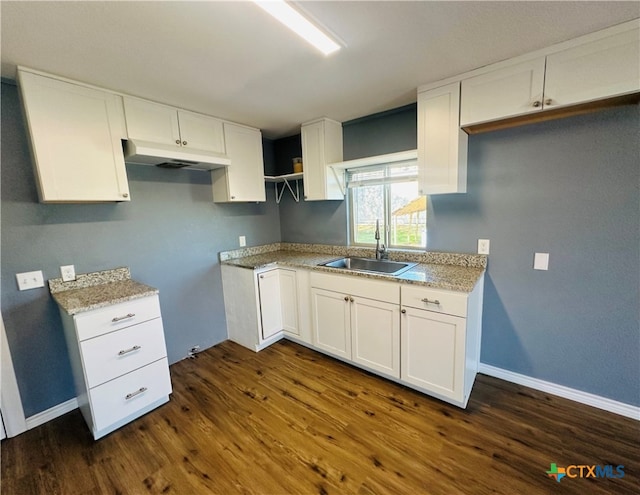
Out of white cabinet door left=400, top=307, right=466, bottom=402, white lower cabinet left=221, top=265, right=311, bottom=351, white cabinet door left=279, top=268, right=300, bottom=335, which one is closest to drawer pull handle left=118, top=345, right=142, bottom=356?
white lower cabinet left=221, top=265, right=311, bottom=351

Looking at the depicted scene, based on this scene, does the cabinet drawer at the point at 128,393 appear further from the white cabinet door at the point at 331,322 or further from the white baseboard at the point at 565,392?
the white baseboard at the point at 565,392

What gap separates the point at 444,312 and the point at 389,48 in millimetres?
1667

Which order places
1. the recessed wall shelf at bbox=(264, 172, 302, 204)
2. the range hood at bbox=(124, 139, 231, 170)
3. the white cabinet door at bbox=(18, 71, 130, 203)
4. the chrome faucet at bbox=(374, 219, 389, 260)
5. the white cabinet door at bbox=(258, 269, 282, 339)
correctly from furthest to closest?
the recessed wall shelf at bbox=(264, 172, 302, 204)
the white cabinet door at bbox=(258, 269, 282, 339)
the chrome faucet at bbox=(374, 219, 389, 260)
the range hood at bbox=(124, 139, 231, 170)
the white cabinet door at bbox=(18, 71, 130, 203)

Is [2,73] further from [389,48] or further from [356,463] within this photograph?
[356,463]

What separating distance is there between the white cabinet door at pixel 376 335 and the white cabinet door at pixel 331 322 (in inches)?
2.9

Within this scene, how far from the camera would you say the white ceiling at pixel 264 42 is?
1.25 meters

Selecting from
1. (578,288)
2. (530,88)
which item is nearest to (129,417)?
(578,288)

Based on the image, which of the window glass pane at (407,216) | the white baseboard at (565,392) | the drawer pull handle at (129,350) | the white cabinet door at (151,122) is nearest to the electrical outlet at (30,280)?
the drawer pull handle at (129,350)

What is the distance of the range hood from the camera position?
2008 millimetres

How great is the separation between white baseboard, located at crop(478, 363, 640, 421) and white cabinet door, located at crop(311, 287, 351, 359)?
45.8 inches

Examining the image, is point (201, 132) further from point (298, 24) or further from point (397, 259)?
point (397, 259)

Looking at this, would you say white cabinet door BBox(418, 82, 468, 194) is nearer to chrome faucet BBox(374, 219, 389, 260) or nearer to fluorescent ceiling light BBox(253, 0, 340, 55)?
chrome faucet BBox(374, 219, 389, 260)

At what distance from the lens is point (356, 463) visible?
1.55 metres

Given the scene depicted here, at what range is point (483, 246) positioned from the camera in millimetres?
2188
